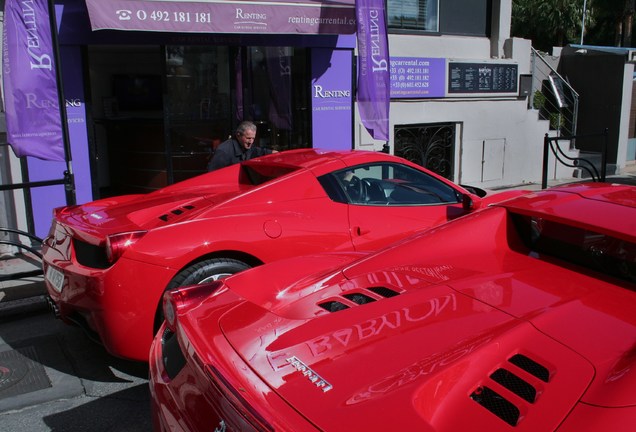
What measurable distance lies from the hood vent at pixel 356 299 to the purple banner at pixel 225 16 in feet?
19.4

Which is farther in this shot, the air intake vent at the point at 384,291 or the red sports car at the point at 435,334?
the air intake vent at the point at 384,291

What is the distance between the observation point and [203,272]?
152 inches

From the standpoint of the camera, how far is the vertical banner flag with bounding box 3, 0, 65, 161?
5867mm

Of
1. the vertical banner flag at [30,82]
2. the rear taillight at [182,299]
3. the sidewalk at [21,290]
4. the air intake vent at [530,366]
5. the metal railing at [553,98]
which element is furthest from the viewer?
the metal railing at [553,98]

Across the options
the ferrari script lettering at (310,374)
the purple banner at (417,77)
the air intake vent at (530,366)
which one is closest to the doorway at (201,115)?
the purple banner at (417,77)

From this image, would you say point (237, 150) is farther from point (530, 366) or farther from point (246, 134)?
point (530, 366)

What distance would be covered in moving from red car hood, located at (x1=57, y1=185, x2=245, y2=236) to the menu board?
7.37 metres

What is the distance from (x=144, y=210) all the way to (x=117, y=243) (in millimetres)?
766

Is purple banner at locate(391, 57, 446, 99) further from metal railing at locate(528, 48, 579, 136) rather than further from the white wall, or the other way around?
metal railing at locate(528, 48, 579, 136)

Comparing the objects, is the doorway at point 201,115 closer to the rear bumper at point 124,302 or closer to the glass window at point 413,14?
the glass window at point 413,14

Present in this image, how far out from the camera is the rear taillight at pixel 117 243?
3.65 m

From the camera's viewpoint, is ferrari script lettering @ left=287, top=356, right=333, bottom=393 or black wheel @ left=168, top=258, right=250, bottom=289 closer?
ferrari script lettering @ left=287, top=356, right=333, bottom=393

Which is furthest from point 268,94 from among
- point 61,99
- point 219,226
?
point 219,226

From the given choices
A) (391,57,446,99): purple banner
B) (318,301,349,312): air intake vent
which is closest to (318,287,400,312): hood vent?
(318,301,349,312): air intake vent
